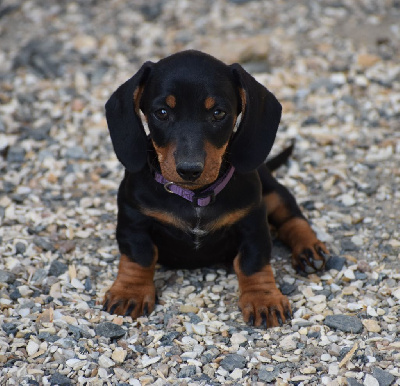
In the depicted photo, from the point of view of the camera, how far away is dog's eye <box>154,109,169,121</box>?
180 inches

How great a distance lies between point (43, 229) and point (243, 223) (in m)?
1.94

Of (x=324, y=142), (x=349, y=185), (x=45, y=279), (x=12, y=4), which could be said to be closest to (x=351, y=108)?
(x=324, y=142)

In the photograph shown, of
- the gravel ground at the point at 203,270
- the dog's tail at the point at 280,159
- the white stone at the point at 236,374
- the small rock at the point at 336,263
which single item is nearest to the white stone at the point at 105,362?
the gravel ground at the point at 203,270

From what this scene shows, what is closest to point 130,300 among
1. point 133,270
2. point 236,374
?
point 133,270

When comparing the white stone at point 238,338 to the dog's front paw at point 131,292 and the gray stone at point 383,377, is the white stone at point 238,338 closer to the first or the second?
the dog's front paw at point 131,292

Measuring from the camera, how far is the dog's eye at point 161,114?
457 cm

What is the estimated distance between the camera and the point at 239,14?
10.0 meters

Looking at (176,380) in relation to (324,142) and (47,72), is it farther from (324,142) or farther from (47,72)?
(47,72)

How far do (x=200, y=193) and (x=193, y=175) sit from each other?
0.49 m

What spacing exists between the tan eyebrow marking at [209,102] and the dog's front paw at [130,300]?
1.40m

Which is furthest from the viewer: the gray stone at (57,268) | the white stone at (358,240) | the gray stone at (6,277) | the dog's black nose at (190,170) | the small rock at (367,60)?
the small rock at (367,60)

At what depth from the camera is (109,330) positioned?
15.8 ft

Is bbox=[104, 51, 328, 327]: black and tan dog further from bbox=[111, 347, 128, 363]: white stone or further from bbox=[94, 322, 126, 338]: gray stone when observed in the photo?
bbox=[111, 347, 128, 363]: white stone

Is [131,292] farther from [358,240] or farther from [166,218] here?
[358,240]
